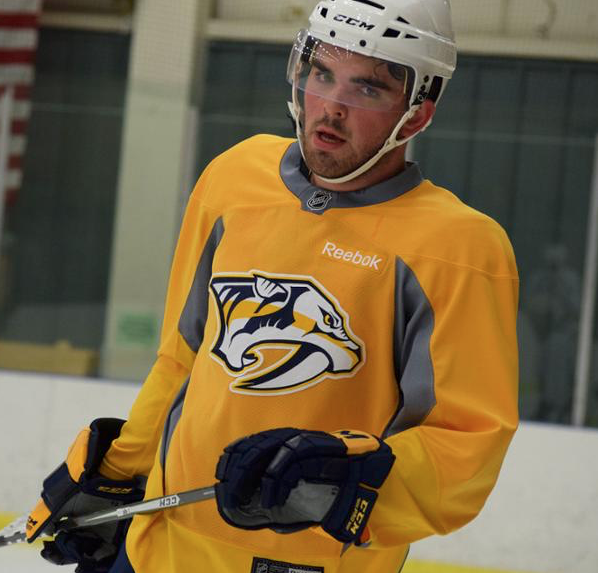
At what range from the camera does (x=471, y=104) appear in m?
4.10

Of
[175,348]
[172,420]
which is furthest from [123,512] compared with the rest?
[175,348]

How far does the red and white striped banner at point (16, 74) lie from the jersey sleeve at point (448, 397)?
10.9ft

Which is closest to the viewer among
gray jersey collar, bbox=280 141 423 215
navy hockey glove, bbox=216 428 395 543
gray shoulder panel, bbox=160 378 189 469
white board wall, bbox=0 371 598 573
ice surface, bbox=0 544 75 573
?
navy hockey glove, bbox=216 428 395 543

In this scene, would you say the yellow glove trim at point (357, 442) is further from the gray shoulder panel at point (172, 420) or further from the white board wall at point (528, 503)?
the white board wall at point (528, 503)

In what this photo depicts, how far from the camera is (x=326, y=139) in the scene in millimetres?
1348

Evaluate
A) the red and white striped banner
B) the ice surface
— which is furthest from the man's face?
the red and white striped banner

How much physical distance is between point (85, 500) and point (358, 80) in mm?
666

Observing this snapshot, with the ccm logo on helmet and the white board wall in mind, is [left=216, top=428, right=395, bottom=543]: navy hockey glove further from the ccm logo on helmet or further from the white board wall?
the white board wall

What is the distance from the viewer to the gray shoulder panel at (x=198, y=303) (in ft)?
4.87

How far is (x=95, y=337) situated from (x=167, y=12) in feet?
4.11

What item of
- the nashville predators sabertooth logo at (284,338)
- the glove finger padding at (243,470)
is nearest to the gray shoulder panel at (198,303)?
the nashville predators sabertooth logo at (284,338)

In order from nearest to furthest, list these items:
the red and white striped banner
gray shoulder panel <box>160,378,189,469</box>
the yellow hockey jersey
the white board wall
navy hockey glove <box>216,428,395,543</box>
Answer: navy hockey glove <box>216,428,395,543</box> → the yellow hockey jersey → gray shoulder panel <box>160,378,189,469</box> → the white board wall → the red and white striped banner

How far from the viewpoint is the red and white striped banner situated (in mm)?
4305

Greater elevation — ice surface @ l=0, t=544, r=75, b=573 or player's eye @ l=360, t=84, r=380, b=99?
player's eye @ l=360, t=84, r=380, b=99
